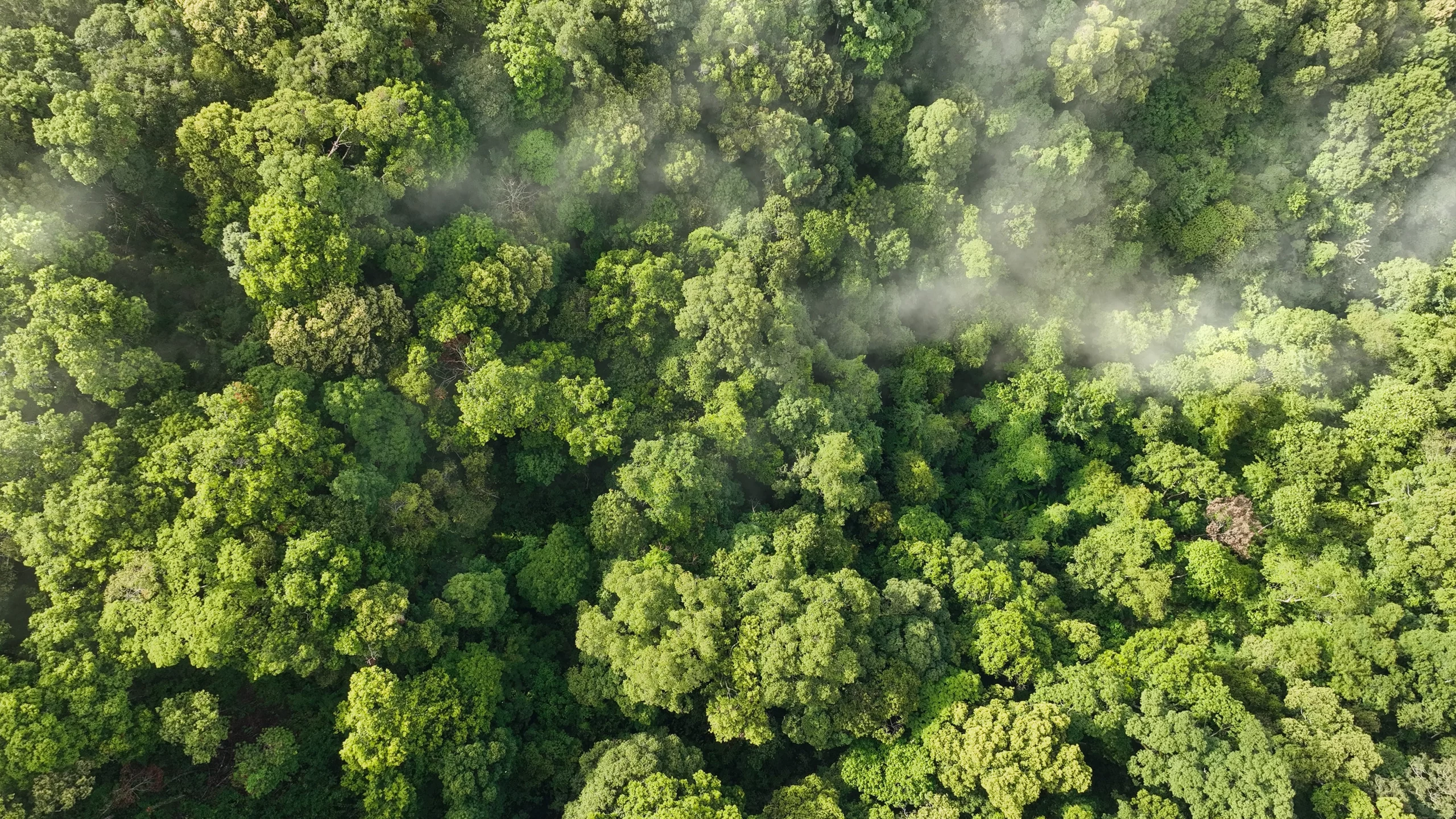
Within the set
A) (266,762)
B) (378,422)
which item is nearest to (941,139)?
(378,422)

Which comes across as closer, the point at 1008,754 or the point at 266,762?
the point at 266,762

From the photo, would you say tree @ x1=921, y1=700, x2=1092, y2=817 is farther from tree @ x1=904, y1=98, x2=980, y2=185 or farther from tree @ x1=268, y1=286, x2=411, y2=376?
tree @ x1=268, y1=286, x2=411, y2=376

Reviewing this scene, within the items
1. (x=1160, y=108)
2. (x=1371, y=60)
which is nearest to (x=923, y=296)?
(x=1160, y=108)

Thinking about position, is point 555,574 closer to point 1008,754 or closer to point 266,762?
point 266,762

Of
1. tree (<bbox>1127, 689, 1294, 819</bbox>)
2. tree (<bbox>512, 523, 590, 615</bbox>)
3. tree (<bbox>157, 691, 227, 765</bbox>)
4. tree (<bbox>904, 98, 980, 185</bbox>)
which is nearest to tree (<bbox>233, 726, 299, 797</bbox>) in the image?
tree (<bbox>157, 691, 227, 765</bbox>)

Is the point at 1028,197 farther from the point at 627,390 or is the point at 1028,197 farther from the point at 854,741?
the point at 854,741

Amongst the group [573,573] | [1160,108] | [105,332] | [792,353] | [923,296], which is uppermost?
[1160,108]

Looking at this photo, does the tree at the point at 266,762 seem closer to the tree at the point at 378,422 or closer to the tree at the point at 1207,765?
the tree at the point at 378,422

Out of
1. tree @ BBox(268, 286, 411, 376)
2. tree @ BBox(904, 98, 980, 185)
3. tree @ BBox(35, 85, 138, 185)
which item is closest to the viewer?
tree @ BBox(35, 85, 138, 185)
